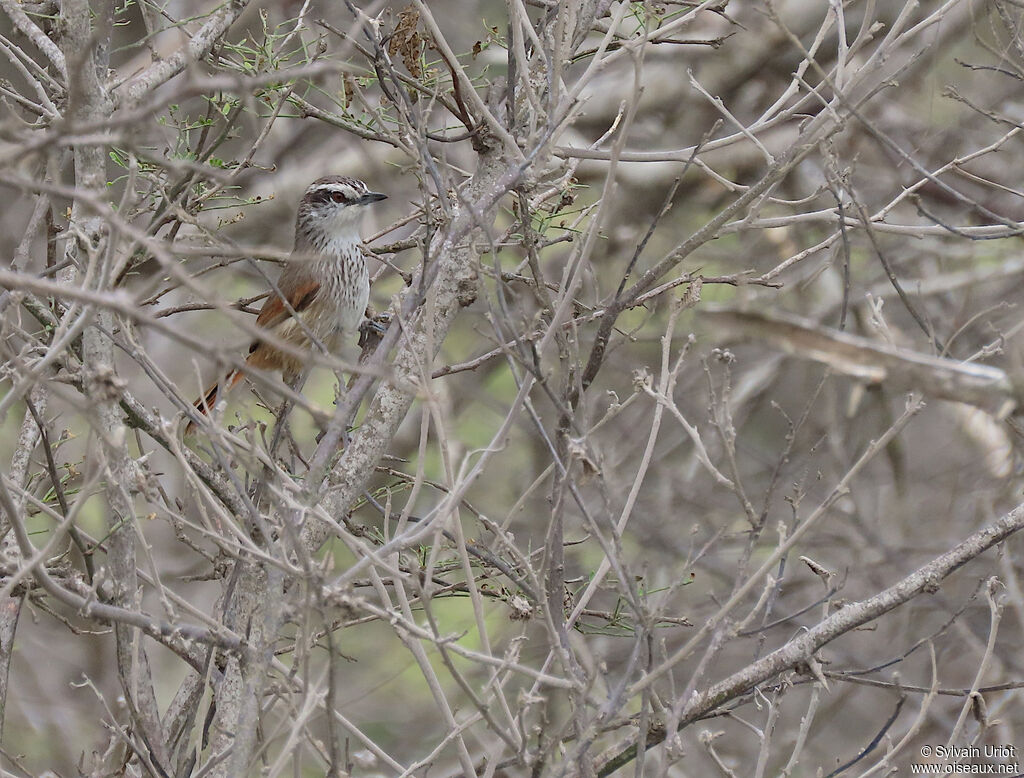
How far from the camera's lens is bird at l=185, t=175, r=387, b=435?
559 cm

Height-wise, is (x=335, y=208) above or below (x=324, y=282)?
above

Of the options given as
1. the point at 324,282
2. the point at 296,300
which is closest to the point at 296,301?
the point at 296,300

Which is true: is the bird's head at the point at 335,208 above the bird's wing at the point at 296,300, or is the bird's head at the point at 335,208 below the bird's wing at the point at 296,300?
above

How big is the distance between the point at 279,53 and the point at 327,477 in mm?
1567

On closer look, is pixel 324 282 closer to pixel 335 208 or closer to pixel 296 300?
pixel 296 300

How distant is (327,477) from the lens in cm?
353

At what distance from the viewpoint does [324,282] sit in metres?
5.71

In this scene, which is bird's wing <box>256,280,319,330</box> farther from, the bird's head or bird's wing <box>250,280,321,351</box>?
the bird's head

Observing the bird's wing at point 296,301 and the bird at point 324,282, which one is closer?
the bird at point 324,282

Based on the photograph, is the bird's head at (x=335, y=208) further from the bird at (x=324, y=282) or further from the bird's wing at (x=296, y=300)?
the bird's wing at (x=296, y=300)

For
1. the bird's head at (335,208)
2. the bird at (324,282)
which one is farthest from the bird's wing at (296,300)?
the bird's head at (335,208)

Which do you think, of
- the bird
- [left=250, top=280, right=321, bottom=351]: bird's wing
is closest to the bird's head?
the bird

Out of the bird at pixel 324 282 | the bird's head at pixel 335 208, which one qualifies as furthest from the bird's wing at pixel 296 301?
the bird's head at pixel 335 208

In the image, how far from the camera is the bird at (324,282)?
5.59 meters
